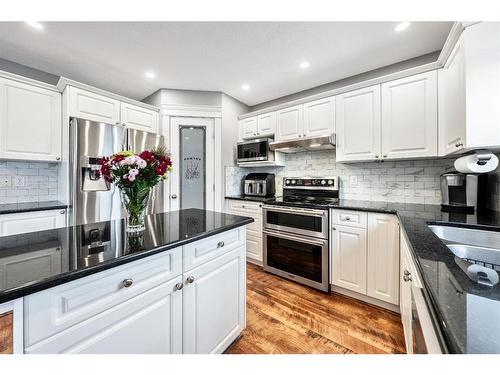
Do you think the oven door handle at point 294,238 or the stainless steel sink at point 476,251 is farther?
the oven door handle at point 294,238

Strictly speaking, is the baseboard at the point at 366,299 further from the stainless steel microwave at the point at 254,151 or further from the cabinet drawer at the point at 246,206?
the stainless steel microwave at the point at 254,151

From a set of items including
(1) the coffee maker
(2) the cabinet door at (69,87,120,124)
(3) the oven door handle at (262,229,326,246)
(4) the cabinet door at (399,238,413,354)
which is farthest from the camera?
(2) the cabinet door at (69,87,120,124)

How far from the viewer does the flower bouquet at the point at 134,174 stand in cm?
116

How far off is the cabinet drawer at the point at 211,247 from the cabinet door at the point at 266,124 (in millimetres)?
2061

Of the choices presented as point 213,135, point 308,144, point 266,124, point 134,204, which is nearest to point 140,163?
point 134,204

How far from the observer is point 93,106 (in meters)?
2.54

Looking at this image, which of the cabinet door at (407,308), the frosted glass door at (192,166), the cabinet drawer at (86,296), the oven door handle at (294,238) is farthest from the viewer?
the frosted glass door at (192,166)

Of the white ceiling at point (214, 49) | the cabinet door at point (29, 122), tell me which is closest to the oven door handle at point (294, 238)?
the white ceiling at point (214, 49)

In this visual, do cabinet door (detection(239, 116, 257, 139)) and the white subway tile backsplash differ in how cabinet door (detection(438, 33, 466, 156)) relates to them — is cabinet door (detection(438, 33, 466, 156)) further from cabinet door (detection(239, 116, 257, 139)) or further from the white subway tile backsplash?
the white subway tile backsplash

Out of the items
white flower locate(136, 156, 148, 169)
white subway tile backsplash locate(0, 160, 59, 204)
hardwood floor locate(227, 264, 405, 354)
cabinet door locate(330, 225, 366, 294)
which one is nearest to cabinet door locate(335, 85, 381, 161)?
cabinet door locate(330, 225, 366, 294)

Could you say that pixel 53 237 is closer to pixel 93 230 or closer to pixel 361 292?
pixel 93 230

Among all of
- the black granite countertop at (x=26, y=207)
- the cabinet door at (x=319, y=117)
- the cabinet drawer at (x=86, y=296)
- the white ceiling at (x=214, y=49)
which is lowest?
the cabinet drawer at (x=86, y=296)

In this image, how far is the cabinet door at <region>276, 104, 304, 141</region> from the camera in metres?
2.90

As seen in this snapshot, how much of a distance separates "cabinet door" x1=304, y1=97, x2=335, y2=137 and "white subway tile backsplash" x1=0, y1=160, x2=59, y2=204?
10.7 ft
